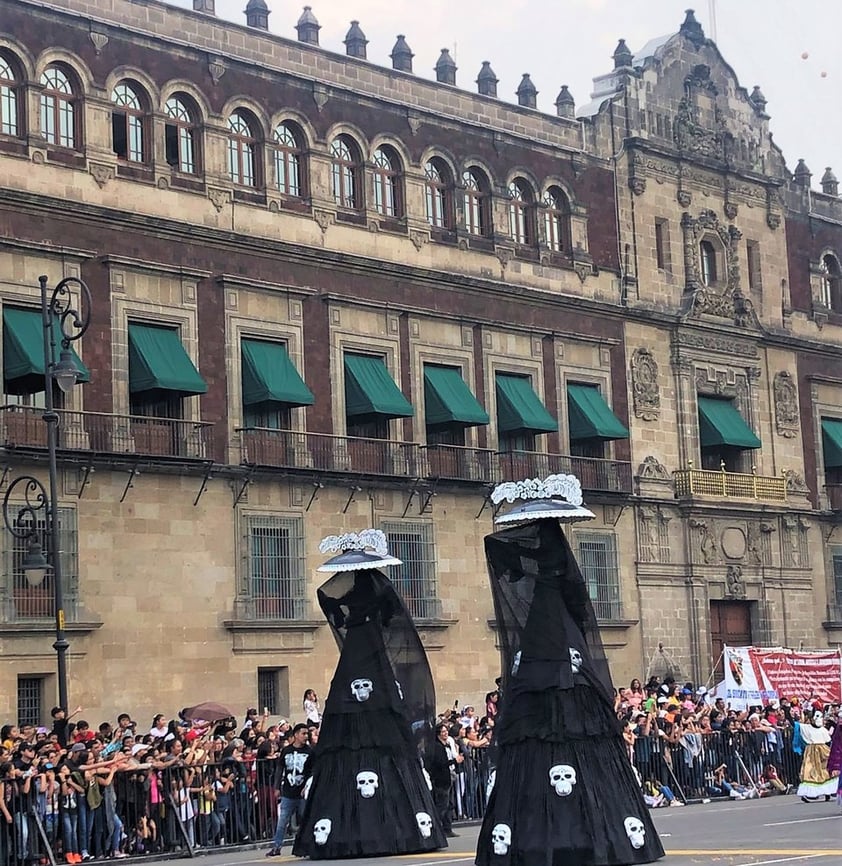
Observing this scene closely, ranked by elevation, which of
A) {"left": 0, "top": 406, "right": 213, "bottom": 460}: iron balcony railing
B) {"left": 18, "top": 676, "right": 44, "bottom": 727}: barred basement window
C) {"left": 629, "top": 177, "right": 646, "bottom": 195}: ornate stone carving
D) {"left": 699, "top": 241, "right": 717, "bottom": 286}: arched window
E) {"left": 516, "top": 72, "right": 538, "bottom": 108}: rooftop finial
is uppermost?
{"left": 516, "top": 72, "right": 538, "bottom": 108}: rooftop finial

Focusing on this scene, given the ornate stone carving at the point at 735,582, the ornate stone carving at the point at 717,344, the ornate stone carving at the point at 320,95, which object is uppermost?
the ornate stone carving at the point at 320,95

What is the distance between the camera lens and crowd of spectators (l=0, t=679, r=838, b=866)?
70.7 feet

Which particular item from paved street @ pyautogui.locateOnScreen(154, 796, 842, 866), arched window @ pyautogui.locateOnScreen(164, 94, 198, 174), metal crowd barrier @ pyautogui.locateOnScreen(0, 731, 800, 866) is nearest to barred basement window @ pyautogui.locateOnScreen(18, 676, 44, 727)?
metal crowd barrier @ pyautogui.locateOnScreen(0, 731, 800, 866)

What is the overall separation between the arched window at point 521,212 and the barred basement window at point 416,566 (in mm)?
7239

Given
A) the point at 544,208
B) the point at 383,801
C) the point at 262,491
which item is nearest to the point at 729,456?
the point at 544,208

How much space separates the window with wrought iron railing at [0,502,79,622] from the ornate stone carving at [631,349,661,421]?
14970mm

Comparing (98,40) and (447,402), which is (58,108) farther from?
(447,402)

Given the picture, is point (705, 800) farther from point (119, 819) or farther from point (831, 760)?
point (119, 819)

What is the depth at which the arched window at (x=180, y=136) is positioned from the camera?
1296 inches

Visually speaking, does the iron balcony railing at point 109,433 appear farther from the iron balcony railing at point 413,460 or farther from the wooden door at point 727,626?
the wooden door at point 727,626

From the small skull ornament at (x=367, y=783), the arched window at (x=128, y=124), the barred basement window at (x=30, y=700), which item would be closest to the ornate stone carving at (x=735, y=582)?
the arched window at (x=128, y=124)

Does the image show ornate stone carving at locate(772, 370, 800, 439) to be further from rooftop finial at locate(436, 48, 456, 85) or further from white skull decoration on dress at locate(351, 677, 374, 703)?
white skull decoration on dress at locate(351, 677, 374, 703)

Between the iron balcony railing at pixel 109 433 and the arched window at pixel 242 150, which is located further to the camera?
the arched window at pixel 242 150

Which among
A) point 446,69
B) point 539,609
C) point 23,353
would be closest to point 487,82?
point 446,69
